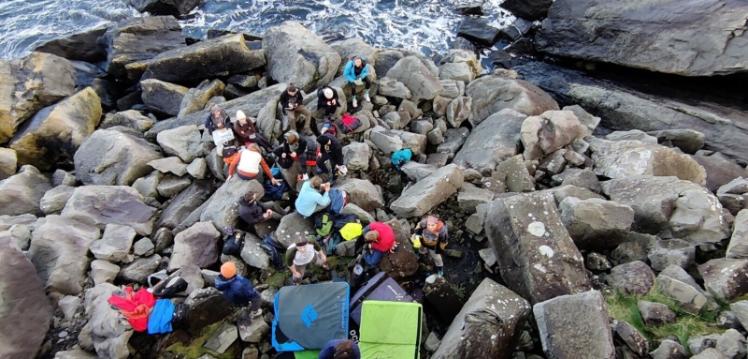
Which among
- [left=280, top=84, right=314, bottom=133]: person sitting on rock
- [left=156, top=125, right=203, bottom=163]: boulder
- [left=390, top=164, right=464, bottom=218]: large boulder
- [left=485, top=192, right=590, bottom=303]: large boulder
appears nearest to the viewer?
[left=485, top=192, right=590, bottom=303]: large boulder

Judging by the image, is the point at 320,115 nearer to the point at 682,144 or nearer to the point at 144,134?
the point at 144,134

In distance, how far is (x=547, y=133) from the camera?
51.6 ft

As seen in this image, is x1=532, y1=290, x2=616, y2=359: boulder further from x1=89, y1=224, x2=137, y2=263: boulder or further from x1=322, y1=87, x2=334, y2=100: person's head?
x1=89, y1=224, x2=137, y2=263: boulder

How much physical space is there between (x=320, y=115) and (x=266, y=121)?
1965 millimetres

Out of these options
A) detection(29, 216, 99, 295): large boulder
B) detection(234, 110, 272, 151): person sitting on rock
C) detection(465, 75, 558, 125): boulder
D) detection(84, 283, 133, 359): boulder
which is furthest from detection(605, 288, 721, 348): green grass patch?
detection(29, 216, 99, 295): large boulder

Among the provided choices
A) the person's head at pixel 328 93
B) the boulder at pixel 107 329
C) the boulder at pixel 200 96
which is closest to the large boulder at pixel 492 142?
the person's head at pixel 328 93

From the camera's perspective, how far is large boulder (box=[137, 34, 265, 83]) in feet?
65.9

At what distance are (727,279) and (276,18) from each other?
950 inches

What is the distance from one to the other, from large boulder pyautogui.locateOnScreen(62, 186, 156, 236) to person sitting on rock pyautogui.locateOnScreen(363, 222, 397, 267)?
21.4 feet

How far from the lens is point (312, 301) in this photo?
403 inches

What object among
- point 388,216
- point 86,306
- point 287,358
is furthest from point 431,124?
point 86,306

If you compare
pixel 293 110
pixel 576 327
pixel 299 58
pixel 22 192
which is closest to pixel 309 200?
pixel 293 110

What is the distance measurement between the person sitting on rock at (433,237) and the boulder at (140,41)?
1720cm

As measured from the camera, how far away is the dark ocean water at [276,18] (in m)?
26.0
